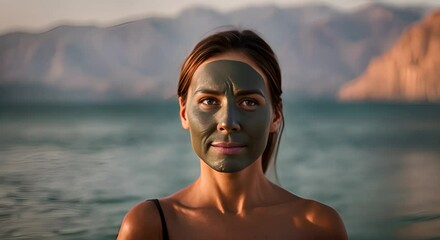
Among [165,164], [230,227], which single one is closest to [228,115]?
[230,227]

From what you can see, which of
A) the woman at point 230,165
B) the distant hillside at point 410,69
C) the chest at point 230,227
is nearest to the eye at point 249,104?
the woman at point 230,165

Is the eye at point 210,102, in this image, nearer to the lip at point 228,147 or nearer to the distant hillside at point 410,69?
the lip at point 228,147

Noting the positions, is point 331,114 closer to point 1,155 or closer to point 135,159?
point 135,159

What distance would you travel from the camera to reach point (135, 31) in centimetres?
859

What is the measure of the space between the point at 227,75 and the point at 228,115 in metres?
0.11

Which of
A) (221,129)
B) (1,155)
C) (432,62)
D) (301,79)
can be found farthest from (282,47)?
(221,129)

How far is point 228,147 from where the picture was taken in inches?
69.3

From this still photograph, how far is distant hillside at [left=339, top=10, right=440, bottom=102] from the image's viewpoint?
27.8 feet

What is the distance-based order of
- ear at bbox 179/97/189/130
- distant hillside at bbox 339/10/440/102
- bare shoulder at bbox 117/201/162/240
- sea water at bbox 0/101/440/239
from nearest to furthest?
bare shoulder at bbox 117/201/162/240
ear at bbox 179/97/189/130
sea water at bbox 0/101/440/239
distant hillside at bbox 339/10/440/102

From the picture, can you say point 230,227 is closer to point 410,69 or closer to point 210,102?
point 210,102

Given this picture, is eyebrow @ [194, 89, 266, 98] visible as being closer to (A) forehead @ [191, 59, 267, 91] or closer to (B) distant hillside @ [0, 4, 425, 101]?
(A) forehead @ [191, 59, 267, 91]

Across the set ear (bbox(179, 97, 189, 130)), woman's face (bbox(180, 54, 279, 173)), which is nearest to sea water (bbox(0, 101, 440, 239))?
ear (bbox(179, 97, 189, 130))

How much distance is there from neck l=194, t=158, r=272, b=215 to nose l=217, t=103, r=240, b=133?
4.5 inches

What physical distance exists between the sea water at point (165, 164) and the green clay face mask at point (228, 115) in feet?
14.8
